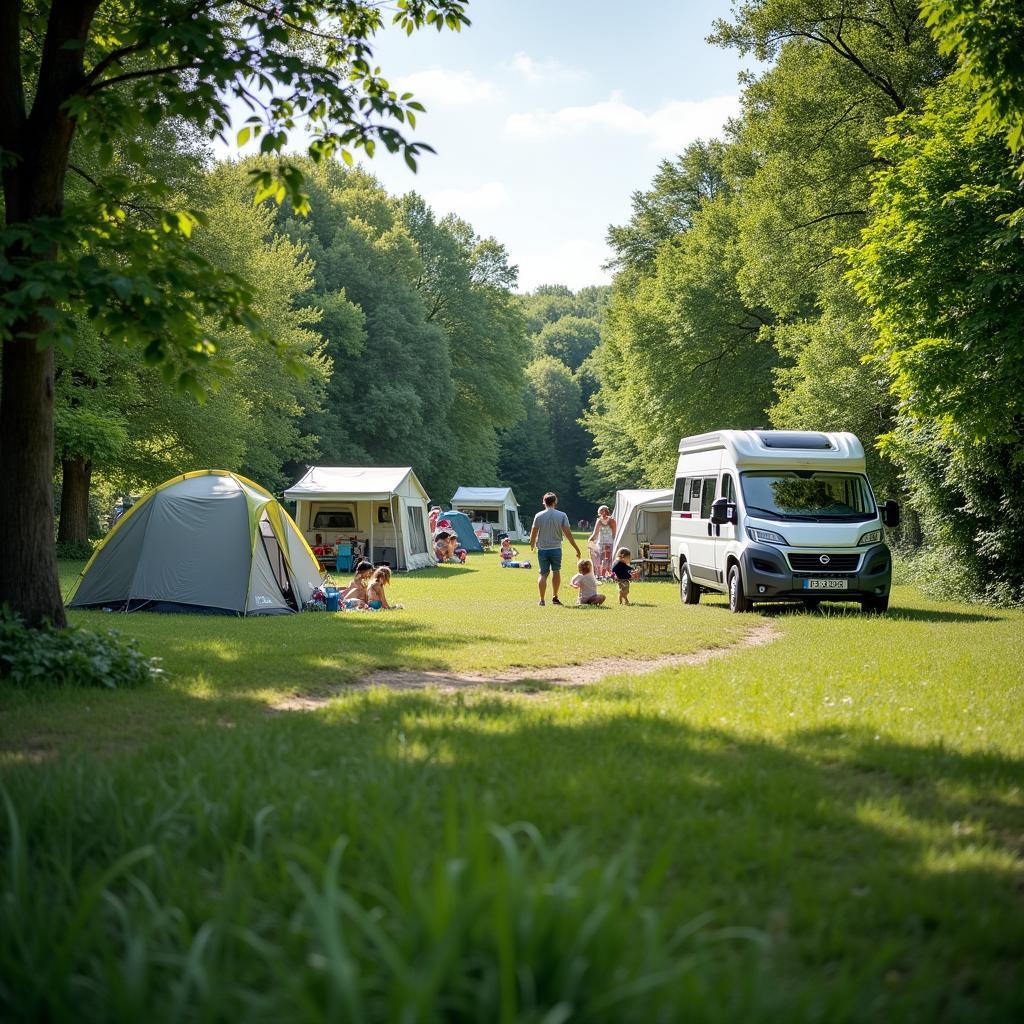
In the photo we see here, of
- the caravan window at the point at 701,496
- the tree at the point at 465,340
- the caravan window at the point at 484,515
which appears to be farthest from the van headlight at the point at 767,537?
the tree at the point at 465,340

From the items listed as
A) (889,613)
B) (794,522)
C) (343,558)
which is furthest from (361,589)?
(343,558)

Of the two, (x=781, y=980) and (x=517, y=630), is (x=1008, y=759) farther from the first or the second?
(x=517, y=630)

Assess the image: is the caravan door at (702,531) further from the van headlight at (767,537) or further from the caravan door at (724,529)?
the van headlight at (767,537)

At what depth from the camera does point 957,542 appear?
→ 17.5m

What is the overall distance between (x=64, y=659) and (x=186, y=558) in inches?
319

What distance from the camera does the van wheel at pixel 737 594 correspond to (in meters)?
15.3

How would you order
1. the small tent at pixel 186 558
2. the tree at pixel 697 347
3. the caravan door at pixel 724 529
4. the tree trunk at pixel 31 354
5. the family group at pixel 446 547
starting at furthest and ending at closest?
the family group at pixel 446 547
the tree at pixel 697 347
the caravan door at pixel 724 529
the small tent at pixel 186 558
the tree trunk at pixel 31 354

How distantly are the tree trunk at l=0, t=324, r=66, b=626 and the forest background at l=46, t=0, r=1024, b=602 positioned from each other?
0.78 m

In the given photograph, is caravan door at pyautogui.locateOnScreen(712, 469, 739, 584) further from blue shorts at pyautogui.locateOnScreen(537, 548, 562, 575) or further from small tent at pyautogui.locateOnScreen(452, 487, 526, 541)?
small tent at pyautogui.locateOnScreen(452, 487, 526, 541)

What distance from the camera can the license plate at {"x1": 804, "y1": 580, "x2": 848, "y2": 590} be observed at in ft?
47.9

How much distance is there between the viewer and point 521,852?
11.5ft

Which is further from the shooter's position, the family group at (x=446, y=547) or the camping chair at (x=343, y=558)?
the family group at (x=446, y=547)

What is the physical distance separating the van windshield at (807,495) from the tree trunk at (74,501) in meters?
18.4

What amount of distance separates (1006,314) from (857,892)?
11841 mm
